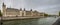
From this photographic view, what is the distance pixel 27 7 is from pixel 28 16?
0.16 metres

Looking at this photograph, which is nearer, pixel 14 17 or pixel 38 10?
pixel 14 17

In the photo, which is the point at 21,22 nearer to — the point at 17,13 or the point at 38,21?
the point at 17,13

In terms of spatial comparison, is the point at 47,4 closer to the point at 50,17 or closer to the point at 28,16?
the point at 50,17

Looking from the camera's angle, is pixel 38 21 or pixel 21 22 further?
pixel 38 21

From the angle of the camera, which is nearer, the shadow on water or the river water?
the shadow on water

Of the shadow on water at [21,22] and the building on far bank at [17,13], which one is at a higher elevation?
the building on far bank at [17,13]

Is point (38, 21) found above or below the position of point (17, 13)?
below

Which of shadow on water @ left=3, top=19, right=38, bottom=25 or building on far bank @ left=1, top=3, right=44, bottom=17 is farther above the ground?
building on far bank @ left=1, top=3, right=44, bottom=17

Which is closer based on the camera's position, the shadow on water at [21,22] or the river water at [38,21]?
the shadow on water at [21,22]

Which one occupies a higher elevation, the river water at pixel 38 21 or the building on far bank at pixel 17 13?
A: the building on far bank at pixel 17 13

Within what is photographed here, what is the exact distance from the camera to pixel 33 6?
152 cm

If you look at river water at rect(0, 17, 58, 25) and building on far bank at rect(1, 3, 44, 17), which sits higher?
building on far bank at rect(1, 3, 44, 17)

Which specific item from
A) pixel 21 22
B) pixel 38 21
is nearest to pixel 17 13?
pixel 21 22

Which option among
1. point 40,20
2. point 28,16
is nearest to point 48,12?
point 40,20
